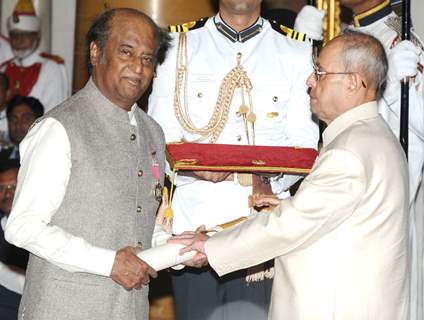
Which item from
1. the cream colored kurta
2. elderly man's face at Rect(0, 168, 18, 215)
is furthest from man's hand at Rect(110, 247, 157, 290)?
elderly man's face at Rect(0, 168, 18, 215)

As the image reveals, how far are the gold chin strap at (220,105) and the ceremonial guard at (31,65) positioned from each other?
391 centimetres

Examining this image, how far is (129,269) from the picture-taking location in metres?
4.05

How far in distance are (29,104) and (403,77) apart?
3.67 metres

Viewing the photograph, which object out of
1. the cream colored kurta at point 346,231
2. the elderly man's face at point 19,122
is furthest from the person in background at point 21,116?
the cream colored kurta at point 346,231

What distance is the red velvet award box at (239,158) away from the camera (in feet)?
14.5

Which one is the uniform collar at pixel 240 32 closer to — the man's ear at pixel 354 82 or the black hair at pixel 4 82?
the man's ear at pixel 354 82

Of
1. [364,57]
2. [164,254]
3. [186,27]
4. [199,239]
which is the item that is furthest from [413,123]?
[164,254]

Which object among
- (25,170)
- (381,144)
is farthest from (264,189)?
(25,170)

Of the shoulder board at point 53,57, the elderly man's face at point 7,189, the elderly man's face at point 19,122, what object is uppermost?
the shoulder board at point 53,57

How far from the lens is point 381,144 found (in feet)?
13.2

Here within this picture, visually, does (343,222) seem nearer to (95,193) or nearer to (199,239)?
(199,239)

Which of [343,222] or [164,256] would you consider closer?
[343,222]

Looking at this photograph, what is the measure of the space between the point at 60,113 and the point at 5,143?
426cm

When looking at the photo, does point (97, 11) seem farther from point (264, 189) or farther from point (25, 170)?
point (25, 170)
